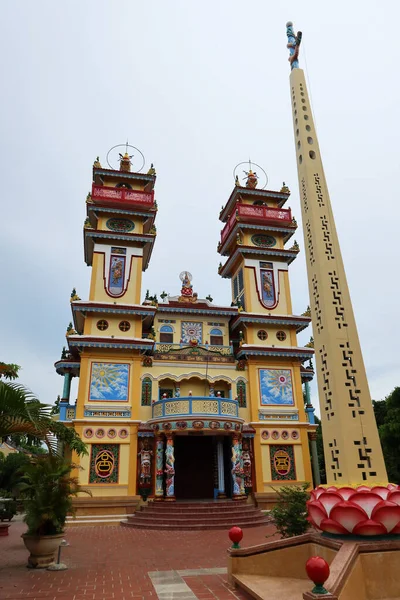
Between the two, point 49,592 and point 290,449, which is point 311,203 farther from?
point 290,449

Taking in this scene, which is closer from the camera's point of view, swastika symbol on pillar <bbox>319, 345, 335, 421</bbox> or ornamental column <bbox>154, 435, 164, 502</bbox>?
swastika symbol on pillar <bbox>319, 345, 335, 421</bbox>

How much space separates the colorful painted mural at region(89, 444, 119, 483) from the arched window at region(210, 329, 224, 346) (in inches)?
284

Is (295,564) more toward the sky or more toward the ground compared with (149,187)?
more toward the ground

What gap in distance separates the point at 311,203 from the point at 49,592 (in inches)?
316

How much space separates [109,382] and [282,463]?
8.81 m

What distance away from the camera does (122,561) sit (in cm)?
905

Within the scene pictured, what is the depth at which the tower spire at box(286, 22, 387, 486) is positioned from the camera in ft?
19.5

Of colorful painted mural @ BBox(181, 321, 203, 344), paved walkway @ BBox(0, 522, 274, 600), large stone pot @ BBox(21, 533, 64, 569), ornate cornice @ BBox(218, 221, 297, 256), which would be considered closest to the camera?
paved walkway @ BBox(0, 522, 274, 600)

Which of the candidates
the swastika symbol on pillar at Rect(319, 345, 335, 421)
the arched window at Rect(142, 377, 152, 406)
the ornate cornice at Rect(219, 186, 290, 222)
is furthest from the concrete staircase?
the ornate cornice at Rect(219, 186, 290, 222)

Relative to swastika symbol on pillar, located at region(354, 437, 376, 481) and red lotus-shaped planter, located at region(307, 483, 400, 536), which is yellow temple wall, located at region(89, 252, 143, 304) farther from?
red lotus-shaped planter, located at region(307, 483, 400, 536)

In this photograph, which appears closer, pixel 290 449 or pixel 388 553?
pixel 388 553

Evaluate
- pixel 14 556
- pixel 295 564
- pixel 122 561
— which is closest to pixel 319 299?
pixel 295 564

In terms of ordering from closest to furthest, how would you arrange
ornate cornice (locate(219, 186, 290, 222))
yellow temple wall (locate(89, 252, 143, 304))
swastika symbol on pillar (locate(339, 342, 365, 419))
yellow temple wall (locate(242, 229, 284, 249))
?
swastika symbol on pillar (locate(339, 342, 365, 419)), yellow temple wall (locate(89, 252, 143, 304)), yellow temple wall (locate(242, 229, 284, 249)), ornate cornice (locate(219, 186, 290, 222))

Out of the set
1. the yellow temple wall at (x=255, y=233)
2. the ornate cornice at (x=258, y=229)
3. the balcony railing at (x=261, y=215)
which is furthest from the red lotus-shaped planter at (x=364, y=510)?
the balcony railing at (x=261, y=215)
